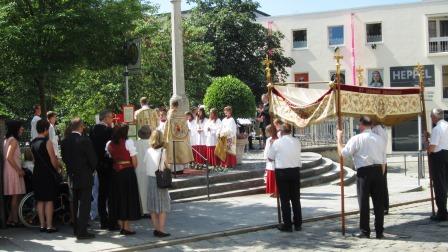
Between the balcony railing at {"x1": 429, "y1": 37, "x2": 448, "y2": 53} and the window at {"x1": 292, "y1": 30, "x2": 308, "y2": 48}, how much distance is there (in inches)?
331

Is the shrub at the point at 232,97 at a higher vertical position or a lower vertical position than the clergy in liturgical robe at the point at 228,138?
higher

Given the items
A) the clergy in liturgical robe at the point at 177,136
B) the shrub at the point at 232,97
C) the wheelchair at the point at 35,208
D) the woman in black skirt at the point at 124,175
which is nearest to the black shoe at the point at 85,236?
the woman in black skirt at the point at 124,175

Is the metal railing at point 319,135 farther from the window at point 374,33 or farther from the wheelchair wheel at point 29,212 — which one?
the wheelchair wheel at point 29,212

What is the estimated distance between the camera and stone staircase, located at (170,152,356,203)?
13500 mm

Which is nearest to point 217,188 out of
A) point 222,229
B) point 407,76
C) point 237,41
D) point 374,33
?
point 222,229

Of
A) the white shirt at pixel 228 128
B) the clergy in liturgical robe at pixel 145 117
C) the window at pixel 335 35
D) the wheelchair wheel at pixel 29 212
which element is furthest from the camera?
the window at pixel 335 35

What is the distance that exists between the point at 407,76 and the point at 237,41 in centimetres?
1300

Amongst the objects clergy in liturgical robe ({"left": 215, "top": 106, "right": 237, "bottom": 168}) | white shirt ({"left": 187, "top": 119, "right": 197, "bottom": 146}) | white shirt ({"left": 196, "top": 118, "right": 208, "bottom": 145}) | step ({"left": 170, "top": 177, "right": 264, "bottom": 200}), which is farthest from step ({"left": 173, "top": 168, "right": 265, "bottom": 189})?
white shirt ({"left": 187, "top": 119, "right": 197, "bottom": 146})

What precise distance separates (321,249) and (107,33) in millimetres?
5856

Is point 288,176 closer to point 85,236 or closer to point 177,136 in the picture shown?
point 85,236

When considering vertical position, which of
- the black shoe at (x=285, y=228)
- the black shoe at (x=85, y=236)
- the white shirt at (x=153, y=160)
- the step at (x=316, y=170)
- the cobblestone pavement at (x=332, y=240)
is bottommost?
the cobblestone pavement at (x=332, y=240)

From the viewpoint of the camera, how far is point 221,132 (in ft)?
53.4

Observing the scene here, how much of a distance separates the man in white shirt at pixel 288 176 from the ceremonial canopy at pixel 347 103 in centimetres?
64

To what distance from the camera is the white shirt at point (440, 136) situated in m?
11.1
